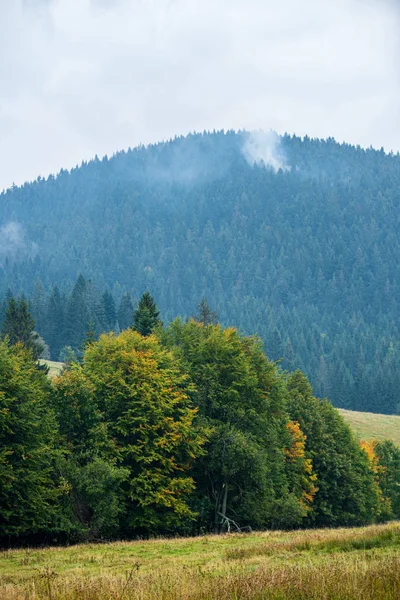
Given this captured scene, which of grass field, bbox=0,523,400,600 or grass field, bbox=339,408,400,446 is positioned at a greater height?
grass field, bbox=339,408,400,446

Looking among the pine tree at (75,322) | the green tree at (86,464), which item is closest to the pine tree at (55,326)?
the pine tree at (75,322)

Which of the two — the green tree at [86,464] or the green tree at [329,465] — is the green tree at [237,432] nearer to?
the green tree at [86,464]

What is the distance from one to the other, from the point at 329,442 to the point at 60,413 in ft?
107

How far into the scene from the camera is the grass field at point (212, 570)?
10656 mm

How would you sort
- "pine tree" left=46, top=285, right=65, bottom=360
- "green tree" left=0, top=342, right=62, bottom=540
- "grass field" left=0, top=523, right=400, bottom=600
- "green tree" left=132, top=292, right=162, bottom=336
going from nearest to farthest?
"grass field" left=0, top=523, right=400, bottom=600 < "green tree" left=0, top=342, right=62, bottom=540 < "green tree" left=132, top=292, right=162, bottom=336 < "pine tree" left=46, top=285, right=65, bottom=360

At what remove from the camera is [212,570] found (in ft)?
57.6

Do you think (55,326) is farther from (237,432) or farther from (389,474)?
(237,432)

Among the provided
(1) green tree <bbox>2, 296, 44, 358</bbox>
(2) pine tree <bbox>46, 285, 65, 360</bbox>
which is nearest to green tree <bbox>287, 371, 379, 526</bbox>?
(1) green tree <bbox>2, 296, 44, 358</bbox>

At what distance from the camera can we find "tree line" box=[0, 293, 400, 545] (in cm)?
3581

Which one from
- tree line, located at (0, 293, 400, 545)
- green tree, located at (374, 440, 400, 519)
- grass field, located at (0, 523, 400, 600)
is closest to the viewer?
grass field, located at (0, 523, 400, 600)

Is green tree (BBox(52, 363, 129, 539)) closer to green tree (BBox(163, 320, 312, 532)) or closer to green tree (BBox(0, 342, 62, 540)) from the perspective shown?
green tree (BBox(0, 342, 62, 540))

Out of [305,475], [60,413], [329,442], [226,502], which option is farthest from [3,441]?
[329,442]

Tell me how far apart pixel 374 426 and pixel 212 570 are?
117896 mm

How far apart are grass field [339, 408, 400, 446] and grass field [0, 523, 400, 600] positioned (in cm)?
8826
